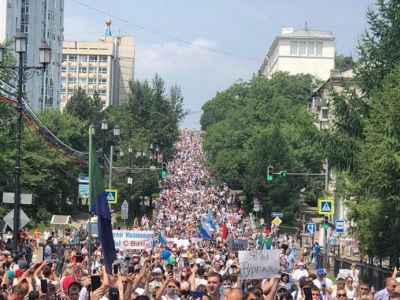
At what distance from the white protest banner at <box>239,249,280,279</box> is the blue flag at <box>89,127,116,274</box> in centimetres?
243

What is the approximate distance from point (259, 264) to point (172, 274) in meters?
2.92

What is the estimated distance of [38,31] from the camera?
125250 millimetres

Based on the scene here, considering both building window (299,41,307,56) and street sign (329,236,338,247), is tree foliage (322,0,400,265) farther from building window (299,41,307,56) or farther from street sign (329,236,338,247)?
building window (299,41,307,56)

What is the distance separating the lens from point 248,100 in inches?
5295

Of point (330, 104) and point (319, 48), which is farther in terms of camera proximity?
point (319, 48)

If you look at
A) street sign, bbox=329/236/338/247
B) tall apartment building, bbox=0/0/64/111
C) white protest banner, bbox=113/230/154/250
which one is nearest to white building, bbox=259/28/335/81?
tall apartment building, bbox=0/0/64/111

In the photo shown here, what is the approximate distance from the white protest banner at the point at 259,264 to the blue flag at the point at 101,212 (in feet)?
7.98

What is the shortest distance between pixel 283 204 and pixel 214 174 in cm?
3631

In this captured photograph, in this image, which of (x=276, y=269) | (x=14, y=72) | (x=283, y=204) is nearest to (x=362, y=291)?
(x=276, y=269)

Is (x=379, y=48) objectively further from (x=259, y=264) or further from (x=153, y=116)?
(x=153, y=116)

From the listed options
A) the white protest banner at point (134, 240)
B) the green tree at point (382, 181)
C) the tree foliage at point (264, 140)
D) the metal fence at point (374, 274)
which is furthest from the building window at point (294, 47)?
the white protest banner at point (134, 240)

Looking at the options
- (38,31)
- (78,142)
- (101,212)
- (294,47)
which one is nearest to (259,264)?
(101,212)

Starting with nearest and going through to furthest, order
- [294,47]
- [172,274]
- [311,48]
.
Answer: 1. [172,274]
2. [311,48]
3. [294,47]

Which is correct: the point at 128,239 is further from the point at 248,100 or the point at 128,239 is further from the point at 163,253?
the point at 248,100
